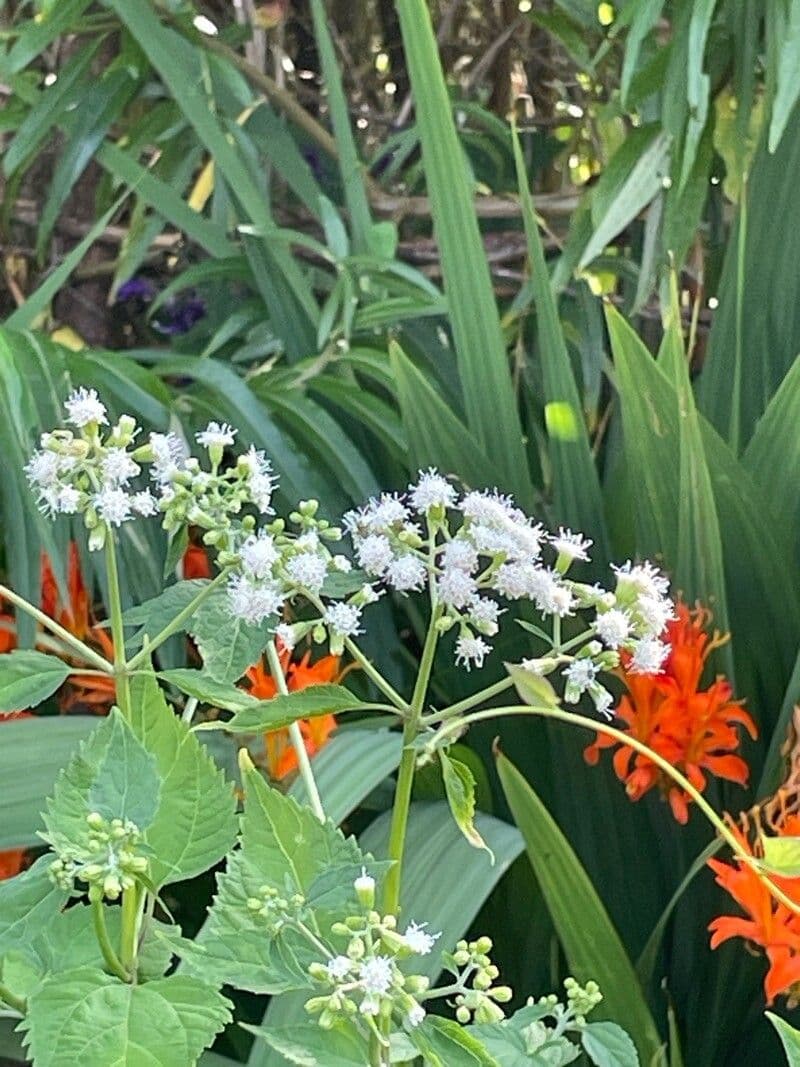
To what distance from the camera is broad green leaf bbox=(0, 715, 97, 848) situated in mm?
504

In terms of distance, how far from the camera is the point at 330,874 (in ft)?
0.86

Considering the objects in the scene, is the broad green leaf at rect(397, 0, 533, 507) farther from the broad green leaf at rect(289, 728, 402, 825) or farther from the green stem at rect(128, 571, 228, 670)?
the green stem at rect(128, 571, 228, 670)

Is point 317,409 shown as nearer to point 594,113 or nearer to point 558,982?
point 558,982

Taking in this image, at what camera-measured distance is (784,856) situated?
301mm

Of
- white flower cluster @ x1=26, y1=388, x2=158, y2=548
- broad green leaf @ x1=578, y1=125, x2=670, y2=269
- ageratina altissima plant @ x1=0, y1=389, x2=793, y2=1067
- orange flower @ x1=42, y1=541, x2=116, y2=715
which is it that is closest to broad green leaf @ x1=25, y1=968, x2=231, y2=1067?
ageratina altissima plant @ x1=0, y1=389, x2=793, y2=1067

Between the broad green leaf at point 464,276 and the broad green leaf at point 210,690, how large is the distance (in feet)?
1.27

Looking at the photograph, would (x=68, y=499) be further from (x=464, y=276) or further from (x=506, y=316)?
(x=506, y=316)

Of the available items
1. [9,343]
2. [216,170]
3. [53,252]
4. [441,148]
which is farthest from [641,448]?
[53,252]

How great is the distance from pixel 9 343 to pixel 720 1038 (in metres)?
0.51

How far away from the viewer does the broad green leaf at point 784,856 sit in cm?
30

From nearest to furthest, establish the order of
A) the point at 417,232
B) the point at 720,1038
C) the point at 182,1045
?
1. the point at 182,1045
2. the point at 720,1038
3. the point at 417,232

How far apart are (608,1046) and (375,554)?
142mm

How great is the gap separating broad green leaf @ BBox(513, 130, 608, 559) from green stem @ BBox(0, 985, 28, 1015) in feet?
1.41

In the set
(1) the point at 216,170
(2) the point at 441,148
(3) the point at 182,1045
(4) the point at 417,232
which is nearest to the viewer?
(3) the point at 182,1045
